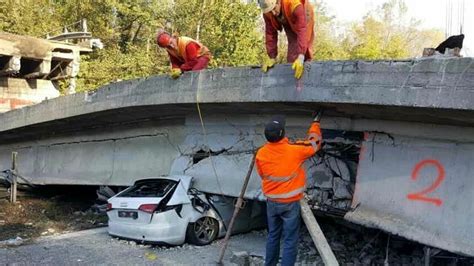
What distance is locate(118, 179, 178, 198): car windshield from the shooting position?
7.42 meters

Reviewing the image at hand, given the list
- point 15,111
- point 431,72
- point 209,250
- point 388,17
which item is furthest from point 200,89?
point 388,17

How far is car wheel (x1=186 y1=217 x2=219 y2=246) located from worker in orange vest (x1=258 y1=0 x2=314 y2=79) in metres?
2.67

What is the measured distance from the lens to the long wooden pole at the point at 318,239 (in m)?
5.24

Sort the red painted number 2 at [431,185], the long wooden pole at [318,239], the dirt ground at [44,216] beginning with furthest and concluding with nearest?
the dirt ground at [44,216] → the long wooden pole at [318,239] → the red painted number 2 at [431,185]

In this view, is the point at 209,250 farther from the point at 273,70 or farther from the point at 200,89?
the point at 273,70

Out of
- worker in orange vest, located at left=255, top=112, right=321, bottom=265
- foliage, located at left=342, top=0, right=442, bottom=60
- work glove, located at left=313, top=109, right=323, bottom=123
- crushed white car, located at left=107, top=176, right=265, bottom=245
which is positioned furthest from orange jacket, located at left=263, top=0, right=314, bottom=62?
foliage, located at left=342, top=0, right=442, bottom=60

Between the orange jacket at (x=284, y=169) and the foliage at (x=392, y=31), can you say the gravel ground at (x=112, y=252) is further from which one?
the foliage at (x=392, y=31)

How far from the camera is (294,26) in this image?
6305 millimetres

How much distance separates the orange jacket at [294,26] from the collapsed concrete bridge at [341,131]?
0.54 m

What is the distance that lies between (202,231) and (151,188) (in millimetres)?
1078

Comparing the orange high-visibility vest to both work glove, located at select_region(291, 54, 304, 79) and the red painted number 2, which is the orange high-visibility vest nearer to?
work glove, located at select_region(291, 54, 304, 79)

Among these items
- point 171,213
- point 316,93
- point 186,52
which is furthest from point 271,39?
point 171,213

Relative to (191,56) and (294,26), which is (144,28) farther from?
(294,26)

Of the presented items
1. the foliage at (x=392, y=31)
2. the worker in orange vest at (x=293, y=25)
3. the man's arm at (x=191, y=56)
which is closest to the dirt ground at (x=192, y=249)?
the worker in orange vest at (x=293, y=25)
